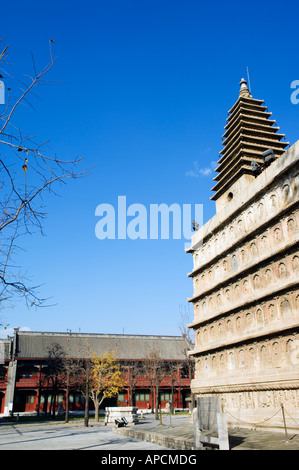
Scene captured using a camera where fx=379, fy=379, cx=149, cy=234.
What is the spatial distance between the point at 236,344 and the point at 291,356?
4.70 meters

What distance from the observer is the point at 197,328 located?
26.8 meters

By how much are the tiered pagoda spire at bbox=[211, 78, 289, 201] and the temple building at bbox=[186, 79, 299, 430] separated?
0.07 metres

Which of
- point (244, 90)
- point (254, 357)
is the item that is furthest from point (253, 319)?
point (244, 90)

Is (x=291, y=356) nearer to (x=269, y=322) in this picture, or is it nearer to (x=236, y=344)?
(x=269, y=322)

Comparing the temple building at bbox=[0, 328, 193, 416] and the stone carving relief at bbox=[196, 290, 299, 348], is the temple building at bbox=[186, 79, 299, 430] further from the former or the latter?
the temple building at bbox=[0, 328, 193, 416]

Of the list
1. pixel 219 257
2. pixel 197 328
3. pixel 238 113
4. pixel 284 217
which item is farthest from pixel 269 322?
pixel 238 113

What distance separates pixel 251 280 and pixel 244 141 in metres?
10.4

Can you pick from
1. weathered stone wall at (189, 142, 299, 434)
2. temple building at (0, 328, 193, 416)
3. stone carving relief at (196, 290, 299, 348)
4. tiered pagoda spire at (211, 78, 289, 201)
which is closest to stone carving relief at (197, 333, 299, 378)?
weathered stone wall at (189, 142, 299, 434)

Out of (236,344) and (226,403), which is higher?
(236,344)

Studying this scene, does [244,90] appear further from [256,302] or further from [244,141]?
[256,302]

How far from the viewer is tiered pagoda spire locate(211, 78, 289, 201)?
2503 cm

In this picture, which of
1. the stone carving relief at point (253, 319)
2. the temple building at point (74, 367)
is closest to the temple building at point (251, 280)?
the stone carving relief at point (253, 319)

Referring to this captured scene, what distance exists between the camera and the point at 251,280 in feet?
66.1

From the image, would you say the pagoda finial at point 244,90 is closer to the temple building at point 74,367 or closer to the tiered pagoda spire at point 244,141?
the tiered pagoda spire at point 244,141
